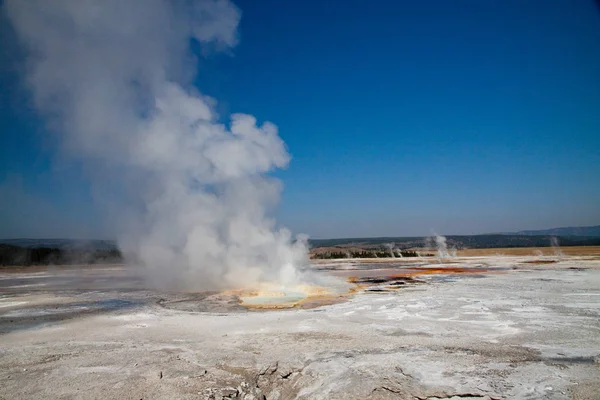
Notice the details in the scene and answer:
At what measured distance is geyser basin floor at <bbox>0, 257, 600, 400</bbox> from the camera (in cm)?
638

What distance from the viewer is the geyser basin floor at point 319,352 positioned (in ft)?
20.9

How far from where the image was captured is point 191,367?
294 inches

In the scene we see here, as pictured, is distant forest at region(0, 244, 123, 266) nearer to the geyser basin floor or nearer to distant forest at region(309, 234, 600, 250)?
the geyser basin floor

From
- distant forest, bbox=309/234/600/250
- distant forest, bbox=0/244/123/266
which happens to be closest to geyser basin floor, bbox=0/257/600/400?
distant forest, bbox=0/244/123/266

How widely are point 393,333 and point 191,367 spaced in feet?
16.9

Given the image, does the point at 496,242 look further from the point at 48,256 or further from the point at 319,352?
the point at 319,352

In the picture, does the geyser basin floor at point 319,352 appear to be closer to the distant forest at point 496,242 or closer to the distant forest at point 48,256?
the distant forest at point 48,256

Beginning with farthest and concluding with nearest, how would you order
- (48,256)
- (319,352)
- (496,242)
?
(496,242)
(48,256)
(319,352)

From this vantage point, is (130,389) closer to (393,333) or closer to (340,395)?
(340,395)

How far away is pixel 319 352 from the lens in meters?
8.25

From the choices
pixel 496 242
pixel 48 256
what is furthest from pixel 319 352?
pixel 496 242

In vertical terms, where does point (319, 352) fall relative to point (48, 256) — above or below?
below

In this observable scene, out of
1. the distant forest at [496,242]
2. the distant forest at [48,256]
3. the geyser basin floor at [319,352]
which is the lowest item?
the distant forest at [496,242]

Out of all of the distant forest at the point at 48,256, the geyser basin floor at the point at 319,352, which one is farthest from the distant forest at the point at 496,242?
the geyser basin floor at the point at 319,352
